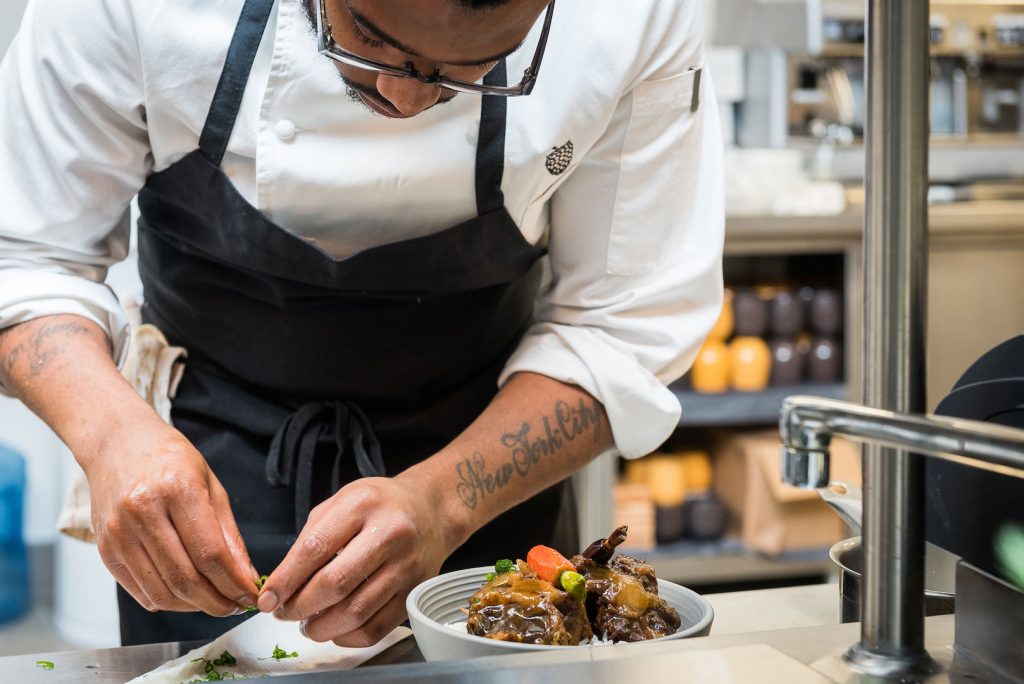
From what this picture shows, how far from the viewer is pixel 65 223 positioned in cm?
128

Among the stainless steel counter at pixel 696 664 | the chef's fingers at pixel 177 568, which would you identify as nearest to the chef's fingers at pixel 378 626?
the chef's fingers at pixel 177 568

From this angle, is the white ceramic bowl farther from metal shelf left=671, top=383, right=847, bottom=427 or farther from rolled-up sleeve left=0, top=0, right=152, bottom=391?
metal shelf left=671, top=383, right=847, bottom=427

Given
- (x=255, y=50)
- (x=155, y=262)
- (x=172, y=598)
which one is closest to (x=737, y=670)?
(x=172, y=598)

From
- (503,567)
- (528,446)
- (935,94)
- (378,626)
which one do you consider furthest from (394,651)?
(935,94)

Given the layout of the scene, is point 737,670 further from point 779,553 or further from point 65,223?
point 779,553

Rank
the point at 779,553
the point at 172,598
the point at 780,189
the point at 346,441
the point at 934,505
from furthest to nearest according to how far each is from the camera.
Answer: the point at 780,189 < the point at 779,553 < the point at 346,441 < the point at 172,598 < the point at 934,505

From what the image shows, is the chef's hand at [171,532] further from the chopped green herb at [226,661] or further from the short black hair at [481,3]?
the short black hair at [481,3]

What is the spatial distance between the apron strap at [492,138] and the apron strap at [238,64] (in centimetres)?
24

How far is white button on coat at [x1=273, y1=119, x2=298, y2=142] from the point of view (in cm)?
122

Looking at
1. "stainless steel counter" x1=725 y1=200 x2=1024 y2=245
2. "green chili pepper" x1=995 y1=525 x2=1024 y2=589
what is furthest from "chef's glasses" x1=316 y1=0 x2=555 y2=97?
"stainless steel counter" x1=725 y1=200 x2=1024 y2=245

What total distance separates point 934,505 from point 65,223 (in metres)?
0.94

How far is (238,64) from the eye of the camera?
122 cm

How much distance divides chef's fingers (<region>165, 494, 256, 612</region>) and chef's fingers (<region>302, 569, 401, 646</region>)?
64mm

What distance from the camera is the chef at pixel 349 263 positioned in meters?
1.18
